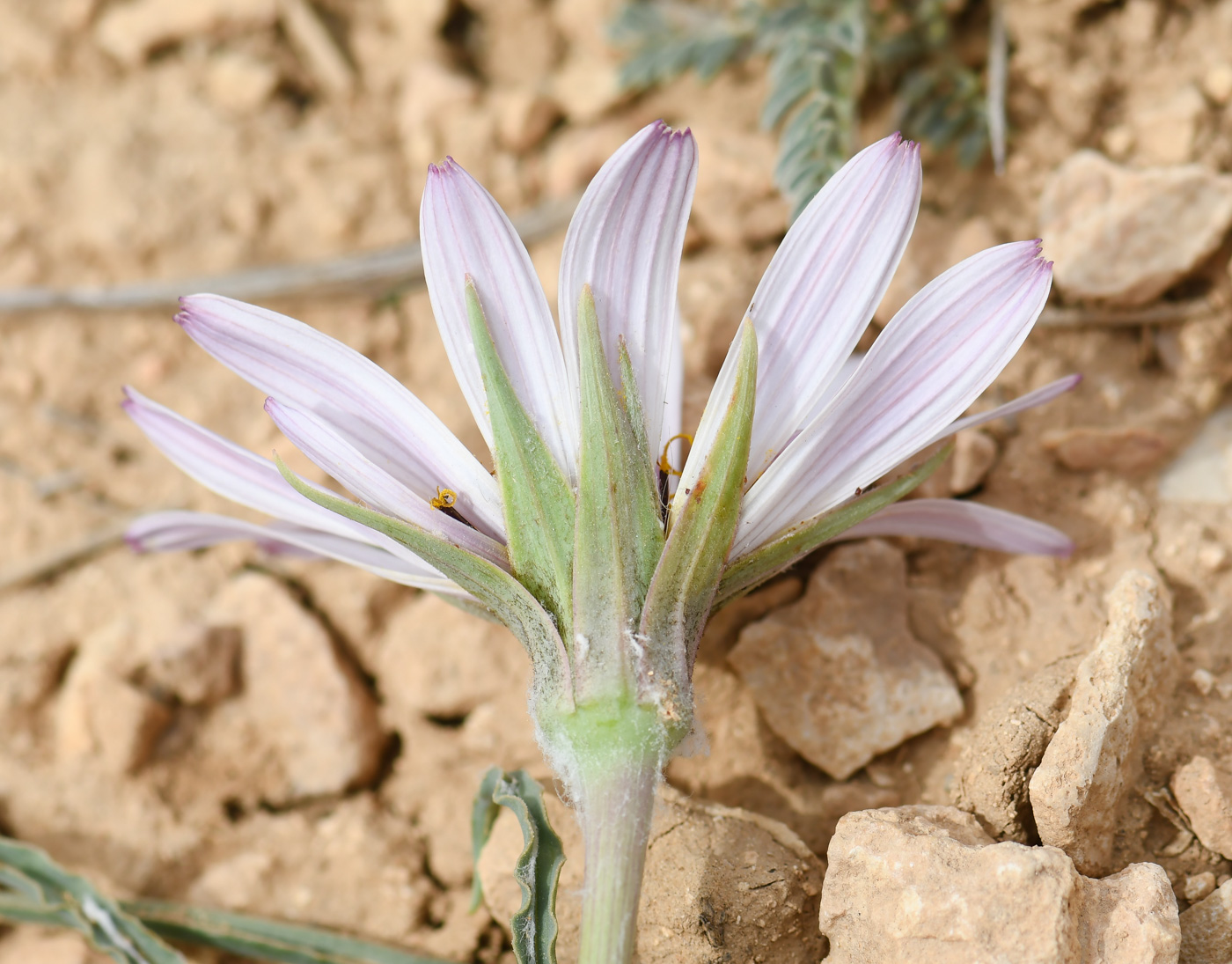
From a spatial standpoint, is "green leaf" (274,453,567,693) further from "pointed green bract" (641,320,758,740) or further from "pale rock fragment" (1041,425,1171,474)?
"pale rock fragment" (1041,425,1171,474)

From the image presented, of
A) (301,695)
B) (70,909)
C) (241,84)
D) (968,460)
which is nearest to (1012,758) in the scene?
(968,460)

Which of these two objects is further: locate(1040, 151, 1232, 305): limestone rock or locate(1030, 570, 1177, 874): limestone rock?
locate(1040, 151, 1232, 305): limestone rock

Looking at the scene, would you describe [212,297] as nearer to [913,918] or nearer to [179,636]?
A: [179,636]

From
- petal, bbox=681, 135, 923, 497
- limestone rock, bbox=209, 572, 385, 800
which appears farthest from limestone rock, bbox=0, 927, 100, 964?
petal, bbox=681, 135, 923, 497

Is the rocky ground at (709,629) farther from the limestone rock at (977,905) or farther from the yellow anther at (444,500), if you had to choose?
the yellow anther at (444,500)

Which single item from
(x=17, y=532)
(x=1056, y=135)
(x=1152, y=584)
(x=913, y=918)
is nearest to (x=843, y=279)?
(x=1152, y=584)
